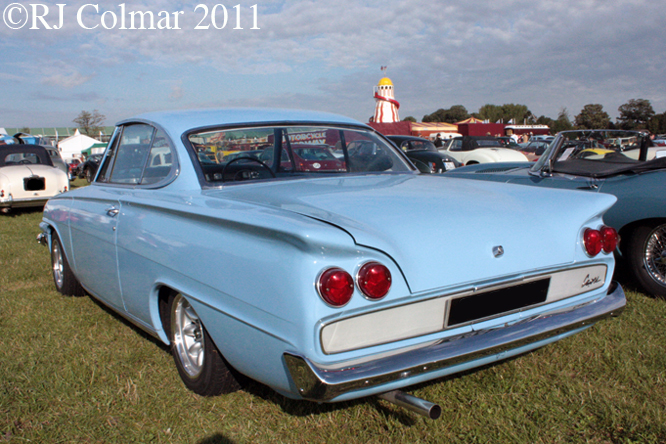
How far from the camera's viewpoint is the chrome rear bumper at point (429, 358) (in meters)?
1.80

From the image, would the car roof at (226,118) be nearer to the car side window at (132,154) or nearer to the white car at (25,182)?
the car side window at (132,154)

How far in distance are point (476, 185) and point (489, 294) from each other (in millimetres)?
962

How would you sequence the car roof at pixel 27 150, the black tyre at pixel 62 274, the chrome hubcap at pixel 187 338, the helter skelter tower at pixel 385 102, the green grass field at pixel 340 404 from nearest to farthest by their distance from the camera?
the green grass field at pixel 340 404 → the chrome hubcap at pixel 187 338 → the black tyre at pixel 62 274 → the car roof at pixel 27 150 → the helter skelter tower at pixel 385 102

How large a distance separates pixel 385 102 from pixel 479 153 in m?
49.9

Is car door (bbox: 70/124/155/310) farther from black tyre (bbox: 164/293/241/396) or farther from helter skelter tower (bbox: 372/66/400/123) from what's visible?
helter skelter tower (bbox: 372/66/400/123)

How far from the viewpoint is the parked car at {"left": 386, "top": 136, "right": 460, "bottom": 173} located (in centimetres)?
1245

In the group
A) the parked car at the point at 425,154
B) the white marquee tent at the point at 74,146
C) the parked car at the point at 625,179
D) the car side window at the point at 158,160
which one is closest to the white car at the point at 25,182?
the parked car at the point at 425,154

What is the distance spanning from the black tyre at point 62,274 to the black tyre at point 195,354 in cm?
189

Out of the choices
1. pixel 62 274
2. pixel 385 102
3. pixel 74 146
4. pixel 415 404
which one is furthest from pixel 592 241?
pixel 385 102

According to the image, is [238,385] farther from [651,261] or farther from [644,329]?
[651,261]

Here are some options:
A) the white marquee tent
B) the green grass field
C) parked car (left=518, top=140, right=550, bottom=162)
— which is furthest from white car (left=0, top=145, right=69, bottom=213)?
the white marquee tent

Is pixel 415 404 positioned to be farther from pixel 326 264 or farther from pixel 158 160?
pixel 158 160

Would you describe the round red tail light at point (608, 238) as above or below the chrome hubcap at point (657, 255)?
above

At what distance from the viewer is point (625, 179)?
407 cm
